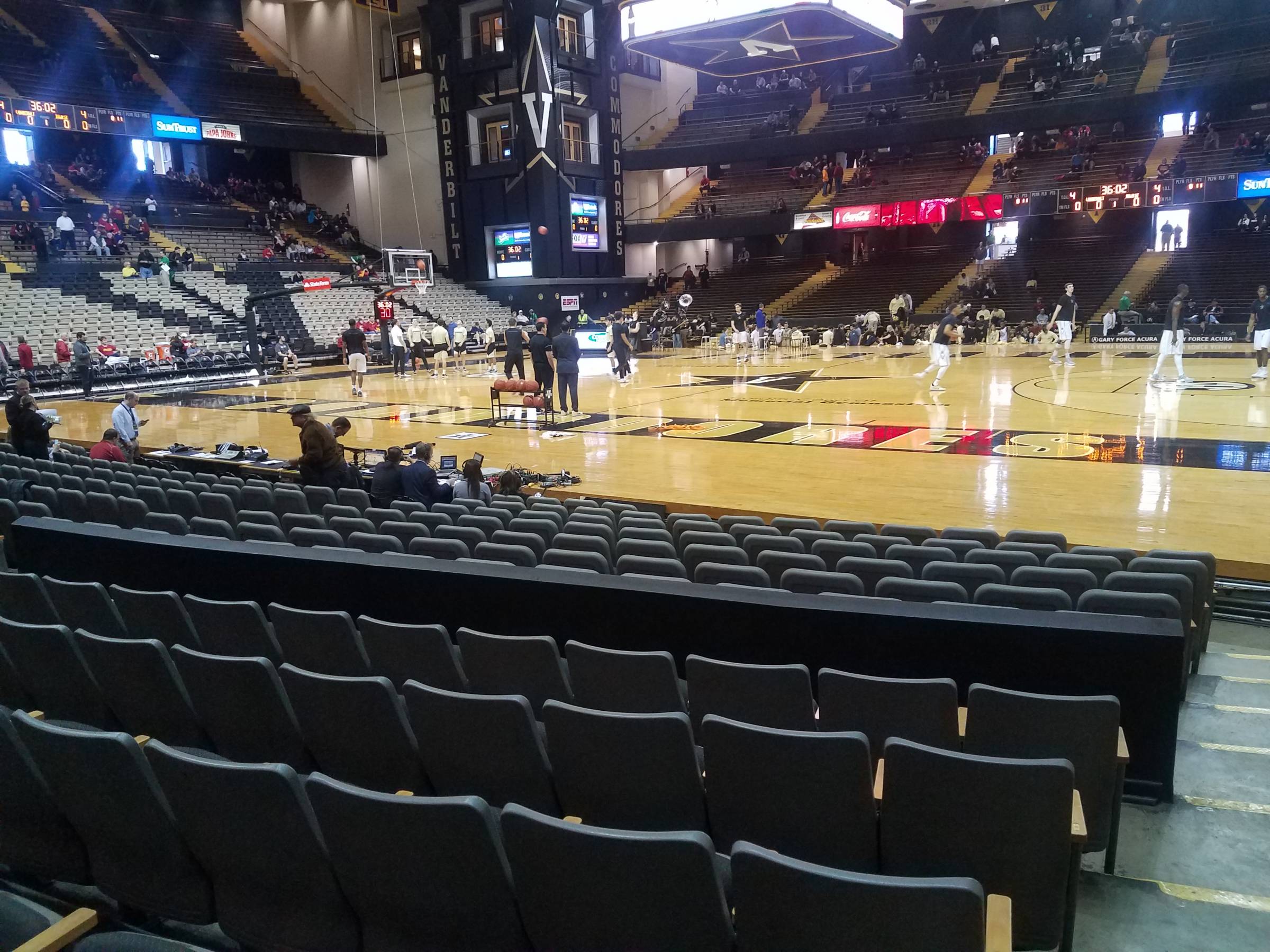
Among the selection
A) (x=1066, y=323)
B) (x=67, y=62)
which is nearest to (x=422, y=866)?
(x=1066, y=323)

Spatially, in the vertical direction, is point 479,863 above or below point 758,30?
below

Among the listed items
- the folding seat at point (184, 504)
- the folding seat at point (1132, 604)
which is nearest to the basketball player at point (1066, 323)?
the folding seat at point (1132, 604)

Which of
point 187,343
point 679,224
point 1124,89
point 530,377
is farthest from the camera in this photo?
point 679,224

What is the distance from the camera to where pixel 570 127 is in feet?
102

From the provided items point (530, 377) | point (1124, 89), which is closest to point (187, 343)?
point (530, 377)

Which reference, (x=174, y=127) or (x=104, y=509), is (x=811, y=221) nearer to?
(x=174, y=127)

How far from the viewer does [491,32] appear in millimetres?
30328

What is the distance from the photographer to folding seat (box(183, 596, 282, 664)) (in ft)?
12.6

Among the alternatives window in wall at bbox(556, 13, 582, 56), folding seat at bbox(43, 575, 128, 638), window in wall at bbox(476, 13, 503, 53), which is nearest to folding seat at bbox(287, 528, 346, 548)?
folding seat at bbox(43, 575, 128, 638)

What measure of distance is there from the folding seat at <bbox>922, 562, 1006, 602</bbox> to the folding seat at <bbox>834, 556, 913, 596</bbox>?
0.15m

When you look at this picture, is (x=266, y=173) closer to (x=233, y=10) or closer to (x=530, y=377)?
(x=233, y=10)

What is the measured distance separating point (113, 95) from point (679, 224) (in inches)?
784

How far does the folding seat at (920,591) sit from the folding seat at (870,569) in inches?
17.8

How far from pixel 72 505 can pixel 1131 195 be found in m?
27.8
